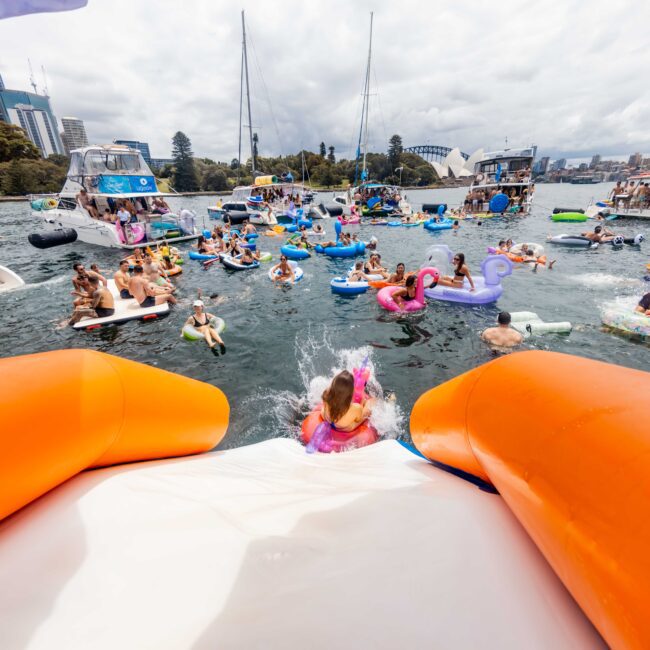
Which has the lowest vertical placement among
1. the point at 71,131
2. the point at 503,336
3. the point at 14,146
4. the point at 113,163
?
the point at 503,336

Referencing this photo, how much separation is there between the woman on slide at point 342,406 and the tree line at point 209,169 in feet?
179

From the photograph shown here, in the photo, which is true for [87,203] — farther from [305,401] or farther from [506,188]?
[506,188]

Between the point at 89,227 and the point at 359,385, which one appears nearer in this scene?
the point at 359,385

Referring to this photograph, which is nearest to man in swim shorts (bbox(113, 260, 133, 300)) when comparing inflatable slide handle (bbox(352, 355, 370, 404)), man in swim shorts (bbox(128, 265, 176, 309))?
man in swim shorts (bbox(128, 265, 176, 309))

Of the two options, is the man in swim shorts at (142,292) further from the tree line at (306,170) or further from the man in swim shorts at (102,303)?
the tree line at (306,170)

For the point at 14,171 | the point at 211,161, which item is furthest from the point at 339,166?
the point at 14,171

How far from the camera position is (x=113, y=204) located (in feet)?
57.7

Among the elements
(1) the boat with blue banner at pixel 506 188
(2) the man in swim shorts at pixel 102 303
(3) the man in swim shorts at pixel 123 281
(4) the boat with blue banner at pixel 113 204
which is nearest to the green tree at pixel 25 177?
(4) the boat with blue banner at pixel 113 204

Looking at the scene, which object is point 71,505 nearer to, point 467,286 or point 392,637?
point 392,637

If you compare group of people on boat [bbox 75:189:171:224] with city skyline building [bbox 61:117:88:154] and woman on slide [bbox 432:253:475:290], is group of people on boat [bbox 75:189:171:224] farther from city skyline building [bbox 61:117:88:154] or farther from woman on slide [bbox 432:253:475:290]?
city skyline building [bbox 61:117:88:154]

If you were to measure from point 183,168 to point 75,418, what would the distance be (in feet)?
282

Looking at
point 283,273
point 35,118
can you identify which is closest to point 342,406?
point 283,273

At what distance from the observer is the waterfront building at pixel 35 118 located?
441 ft

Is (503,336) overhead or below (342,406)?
below
